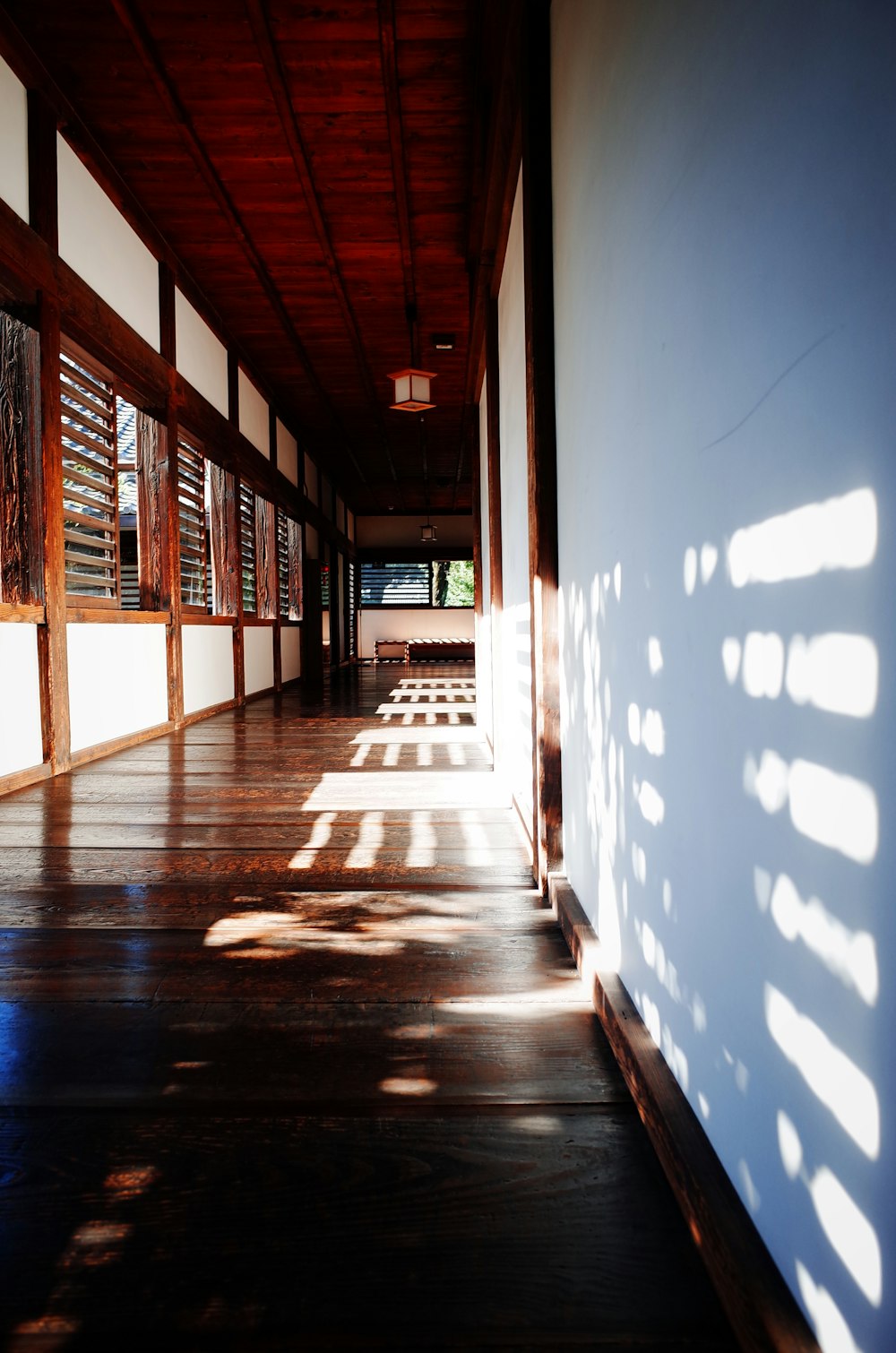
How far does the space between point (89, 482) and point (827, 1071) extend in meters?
4.71

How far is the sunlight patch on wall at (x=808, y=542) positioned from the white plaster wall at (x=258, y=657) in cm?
733

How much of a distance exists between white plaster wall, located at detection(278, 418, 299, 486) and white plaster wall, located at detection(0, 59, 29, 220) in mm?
5665

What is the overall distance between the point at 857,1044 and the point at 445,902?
162 cm

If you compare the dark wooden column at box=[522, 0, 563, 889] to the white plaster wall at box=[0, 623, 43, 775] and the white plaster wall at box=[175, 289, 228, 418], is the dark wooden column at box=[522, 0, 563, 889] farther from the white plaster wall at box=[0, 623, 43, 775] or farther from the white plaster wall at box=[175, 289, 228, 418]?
the white plaster wall at box=[175, 289, 228, 418]

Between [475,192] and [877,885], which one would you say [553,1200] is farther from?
[475,192]

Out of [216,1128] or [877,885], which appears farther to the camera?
[216,1128]

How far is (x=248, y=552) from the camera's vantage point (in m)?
8.22

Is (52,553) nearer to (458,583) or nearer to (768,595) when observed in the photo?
(768,595)

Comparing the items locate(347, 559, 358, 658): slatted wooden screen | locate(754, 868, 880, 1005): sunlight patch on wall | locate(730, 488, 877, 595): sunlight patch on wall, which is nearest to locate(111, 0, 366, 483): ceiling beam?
locate(730, 488, 877, 595): sunlight patch on wall

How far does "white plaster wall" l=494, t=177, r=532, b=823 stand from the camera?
2920 mm

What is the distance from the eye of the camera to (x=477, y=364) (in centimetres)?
541

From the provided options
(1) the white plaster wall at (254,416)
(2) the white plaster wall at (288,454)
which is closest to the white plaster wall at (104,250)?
(1) the white plaster wall at (254,416)

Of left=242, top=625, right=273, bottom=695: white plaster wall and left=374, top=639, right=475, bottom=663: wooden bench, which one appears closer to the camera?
left=242, top=625, right=273, bottom=695: white plaster wall

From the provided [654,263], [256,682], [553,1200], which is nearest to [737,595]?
[654,263]
